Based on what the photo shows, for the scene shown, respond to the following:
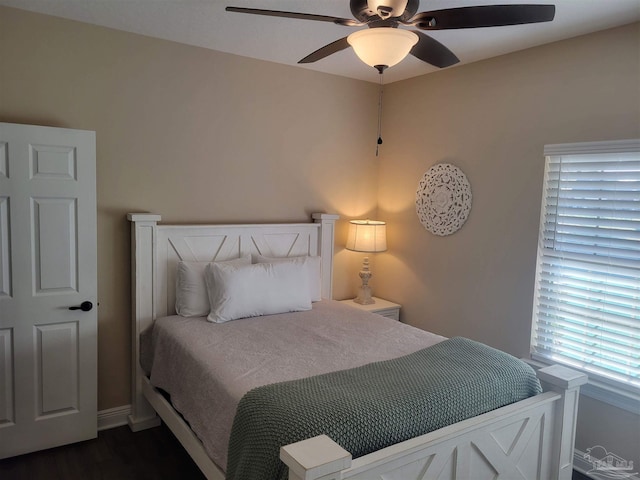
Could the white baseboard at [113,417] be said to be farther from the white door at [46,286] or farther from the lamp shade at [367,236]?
the lamp shade at [367,236]

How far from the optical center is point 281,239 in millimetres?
3684

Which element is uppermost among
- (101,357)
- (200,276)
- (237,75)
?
(237,75)

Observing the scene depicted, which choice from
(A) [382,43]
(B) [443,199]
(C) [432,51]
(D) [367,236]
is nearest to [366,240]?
(D) [367,236]

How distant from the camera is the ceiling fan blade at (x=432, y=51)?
6.37 feet

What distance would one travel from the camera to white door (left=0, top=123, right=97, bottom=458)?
2598 mm

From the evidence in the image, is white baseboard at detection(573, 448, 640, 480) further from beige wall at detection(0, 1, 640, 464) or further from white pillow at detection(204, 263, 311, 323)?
white pillow at detection(204, 263, 311, 323)

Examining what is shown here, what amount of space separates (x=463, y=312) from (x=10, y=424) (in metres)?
3.00

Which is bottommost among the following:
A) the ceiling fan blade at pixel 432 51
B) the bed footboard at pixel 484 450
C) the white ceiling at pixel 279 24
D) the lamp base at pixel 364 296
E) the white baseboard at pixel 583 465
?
the white baseboard at pixel 583 465

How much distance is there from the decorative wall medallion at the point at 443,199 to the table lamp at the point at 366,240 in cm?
36

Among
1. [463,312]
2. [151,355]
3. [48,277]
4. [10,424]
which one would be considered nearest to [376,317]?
[463,312]

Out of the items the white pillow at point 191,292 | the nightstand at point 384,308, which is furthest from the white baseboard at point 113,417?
the nightstand at point 384,308

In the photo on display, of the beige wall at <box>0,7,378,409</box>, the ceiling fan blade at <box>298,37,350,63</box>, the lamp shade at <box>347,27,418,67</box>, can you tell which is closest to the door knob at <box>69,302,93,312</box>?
the beige wall at <box>0,7,378,409</box>

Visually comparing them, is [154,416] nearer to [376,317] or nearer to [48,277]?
[48,277]

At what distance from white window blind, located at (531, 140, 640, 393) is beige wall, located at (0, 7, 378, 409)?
1.75 meters
